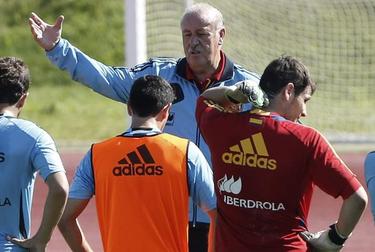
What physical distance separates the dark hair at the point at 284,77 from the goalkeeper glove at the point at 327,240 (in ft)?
2.39

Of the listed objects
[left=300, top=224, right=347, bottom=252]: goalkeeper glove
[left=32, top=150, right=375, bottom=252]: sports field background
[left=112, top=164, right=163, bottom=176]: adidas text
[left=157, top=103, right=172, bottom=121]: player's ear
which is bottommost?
[left=32, top=150, right=375, bottom=252]: sports field background

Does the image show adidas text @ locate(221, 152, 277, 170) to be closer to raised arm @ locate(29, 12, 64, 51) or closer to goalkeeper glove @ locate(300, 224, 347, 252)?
goalkeeper glove @ locate(300, 224, 347, 252)

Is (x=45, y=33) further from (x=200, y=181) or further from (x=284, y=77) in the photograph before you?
(x=284, y=77)

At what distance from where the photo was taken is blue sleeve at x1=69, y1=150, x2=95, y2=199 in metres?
5.67

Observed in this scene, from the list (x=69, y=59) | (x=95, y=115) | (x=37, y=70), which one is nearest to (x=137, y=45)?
(x=69, y=59)

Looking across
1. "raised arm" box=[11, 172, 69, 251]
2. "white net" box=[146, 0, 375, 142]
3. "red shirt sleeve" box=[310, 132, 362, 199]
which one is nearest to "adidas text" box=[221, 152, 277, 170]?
"red shirt sleeve" box=[310, 132, 362, 199]

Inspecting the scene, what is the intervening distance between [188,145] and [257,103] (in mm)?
431

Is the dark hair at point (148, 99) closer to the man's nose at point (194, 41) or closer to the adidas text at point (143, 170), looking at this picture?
the adidas text at point (143, 170)

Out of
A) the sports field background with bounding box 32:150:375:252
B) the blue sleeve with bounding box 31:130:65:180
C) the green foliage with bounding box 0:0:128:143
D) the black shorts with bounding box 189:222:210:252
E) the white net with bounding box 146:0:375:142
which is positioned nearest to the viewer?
the blue sleeve with bounding box 31:130:65:180

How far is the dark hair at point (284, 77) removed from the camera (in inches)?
216

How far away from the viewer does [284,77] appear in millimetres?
5492

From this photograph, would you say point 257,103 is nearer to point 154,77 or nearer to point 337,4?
point 154,77

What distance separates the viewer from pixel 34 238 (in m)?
5.75

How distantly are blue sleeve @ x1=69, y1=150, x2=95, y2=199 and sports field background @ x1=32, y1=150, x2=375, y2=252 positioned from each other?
14.4ft
